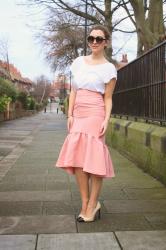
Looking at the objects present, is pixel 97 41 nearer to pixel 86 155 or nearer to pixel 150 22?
pixel 86 155

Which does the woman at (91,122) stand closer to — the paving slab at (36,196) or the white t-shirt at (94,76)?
the white t-shirt at (94,76)

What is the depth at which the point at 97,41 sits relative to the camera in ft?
16.7

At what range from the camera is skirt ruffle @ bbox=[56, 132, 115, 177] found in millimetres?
4945

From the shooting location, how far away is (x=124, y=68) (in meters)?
12.6

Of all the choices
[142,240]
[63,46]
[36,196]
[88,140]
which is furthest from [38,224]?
[63,46]

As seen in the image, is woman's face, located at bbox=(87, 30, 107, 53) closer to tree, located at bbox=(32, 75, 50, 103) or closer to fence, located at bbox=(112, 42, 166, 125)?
fence, located at bbox=(112, 42, 166, 125)

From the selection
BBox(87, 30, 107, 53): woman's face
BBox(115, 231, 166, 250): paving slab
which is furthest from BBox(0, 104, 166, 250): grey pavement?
BBox(87, 30, 107, 53): woman's face

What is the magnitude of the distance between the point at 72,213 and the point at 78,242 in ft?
3.75

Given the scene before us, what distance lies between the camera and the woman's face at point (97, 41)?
5074 mm

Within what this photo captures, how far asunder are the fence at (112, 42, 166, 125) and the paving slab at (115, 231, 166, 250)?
3588 mm

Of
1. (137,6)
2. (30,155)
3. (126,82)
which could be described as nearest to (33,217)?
(30,155)

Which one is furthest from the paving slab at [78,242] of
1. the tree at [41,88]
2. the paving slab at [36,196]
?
the tree at [41,88]

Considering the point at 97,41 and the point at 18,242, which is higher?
the point at 97,41

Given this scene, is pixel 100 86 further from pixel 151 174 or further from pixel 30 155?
pixel 30 155
